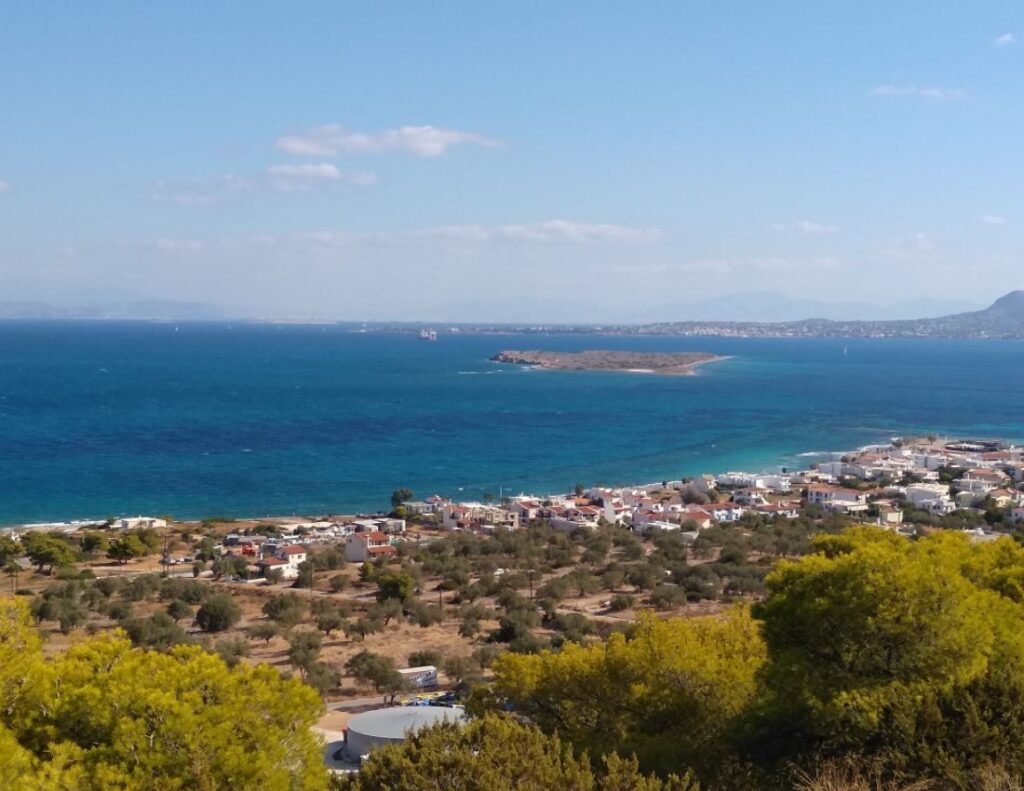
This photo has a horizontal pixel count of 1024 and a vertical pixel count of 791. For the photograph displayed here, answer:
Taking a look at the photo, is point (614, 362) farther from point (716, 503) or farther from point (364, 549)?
point (364, 549)

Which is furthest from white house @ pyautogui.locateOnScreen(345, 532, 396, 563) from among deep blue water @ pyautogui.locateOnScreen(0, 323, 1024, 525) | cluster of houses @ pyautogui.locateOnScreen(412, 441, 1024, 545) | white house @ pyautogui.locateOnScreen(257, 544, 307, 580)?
deep blue water @ pyautogui.locateOnScreen(0, 323, 1024, 525)

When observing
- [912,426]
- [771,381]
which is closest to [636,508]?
[912,426]

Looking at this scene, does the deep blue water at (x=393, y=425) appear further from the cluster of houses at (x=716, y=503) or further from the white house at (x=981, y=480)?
the white house at (x=981, y=480)

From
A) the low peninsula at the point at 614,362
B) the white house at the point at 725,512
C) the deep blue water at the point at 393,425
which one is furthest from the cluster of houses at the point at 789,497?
the low peninsula at the point at 614,362

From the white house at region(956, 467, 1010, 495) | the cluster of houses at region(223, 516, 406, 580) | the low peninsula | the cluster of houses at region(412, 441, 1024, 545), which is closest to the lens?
the cluster of houses at region(223, 516, 406, 580)

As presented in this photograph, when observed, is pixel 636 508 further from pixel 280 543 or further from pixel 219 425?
pixel 219 425

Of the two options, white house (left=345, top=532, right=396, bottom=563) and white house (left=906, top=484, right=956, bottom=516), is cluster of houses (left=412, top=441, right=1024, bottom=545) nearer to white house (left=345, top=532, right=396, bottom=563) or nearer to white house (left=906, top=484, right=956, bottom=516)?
white house (left=906, top=484, right=956, bottom=516)
